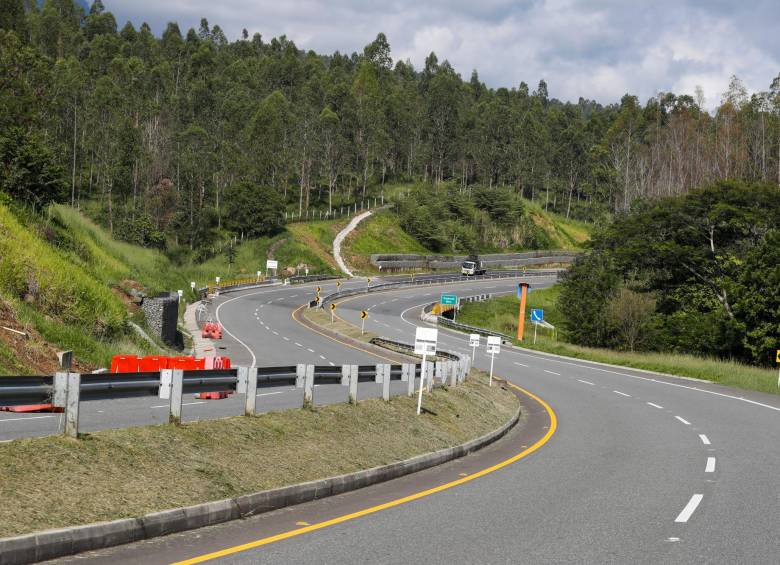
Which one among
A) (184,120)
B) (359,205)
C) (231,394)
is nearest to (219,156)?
(184,120)

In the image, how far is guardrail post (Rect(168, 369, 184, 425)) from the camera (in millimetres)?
11359

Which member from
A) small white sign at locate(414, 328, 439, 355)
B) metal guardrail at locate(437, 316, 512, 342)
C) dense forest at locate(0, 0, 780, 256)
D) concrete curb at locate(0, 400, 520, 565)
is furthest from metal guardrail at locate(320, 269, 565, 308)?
concrete curb at locate(0, 400, 520, 565)

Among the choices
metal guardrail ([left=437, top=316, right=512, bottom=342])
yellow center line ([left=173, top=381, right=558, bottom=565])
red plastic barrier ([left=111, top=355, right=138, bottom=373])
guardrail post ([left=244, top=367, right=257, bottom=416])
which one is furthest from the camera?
metal guardrail ([left=437, top=316, right=512, bottom=342])

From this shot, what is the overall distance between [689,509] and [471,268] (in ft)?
310

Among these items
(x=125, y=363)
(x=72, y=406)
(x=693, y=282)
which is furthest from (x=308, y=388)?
(x=693, y=282)

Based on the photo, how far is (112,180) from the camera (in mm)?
99812

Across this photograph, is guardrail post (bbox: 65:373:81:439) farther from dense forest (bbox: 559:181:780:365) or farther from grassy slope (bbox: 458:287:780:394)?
dense forest (bbox: 559:181:780:365)

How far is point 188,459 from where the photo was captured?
404 inches

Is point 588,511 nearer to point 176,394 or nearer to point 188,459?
point 188,459

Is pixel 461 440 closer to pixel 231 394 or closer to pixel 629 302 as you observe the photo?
pixel 231 394

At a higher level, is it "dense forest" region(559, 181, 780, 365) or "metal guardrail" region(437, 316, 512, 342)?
"dense forest" region(559, 181, 780, 365)

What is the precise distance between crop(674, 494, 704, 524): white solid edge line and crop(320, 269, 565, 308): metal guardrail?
6088 centimetres

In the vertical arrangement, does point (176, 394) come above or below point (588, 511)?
above

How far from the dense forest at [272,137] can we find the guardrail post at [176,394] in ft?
109
